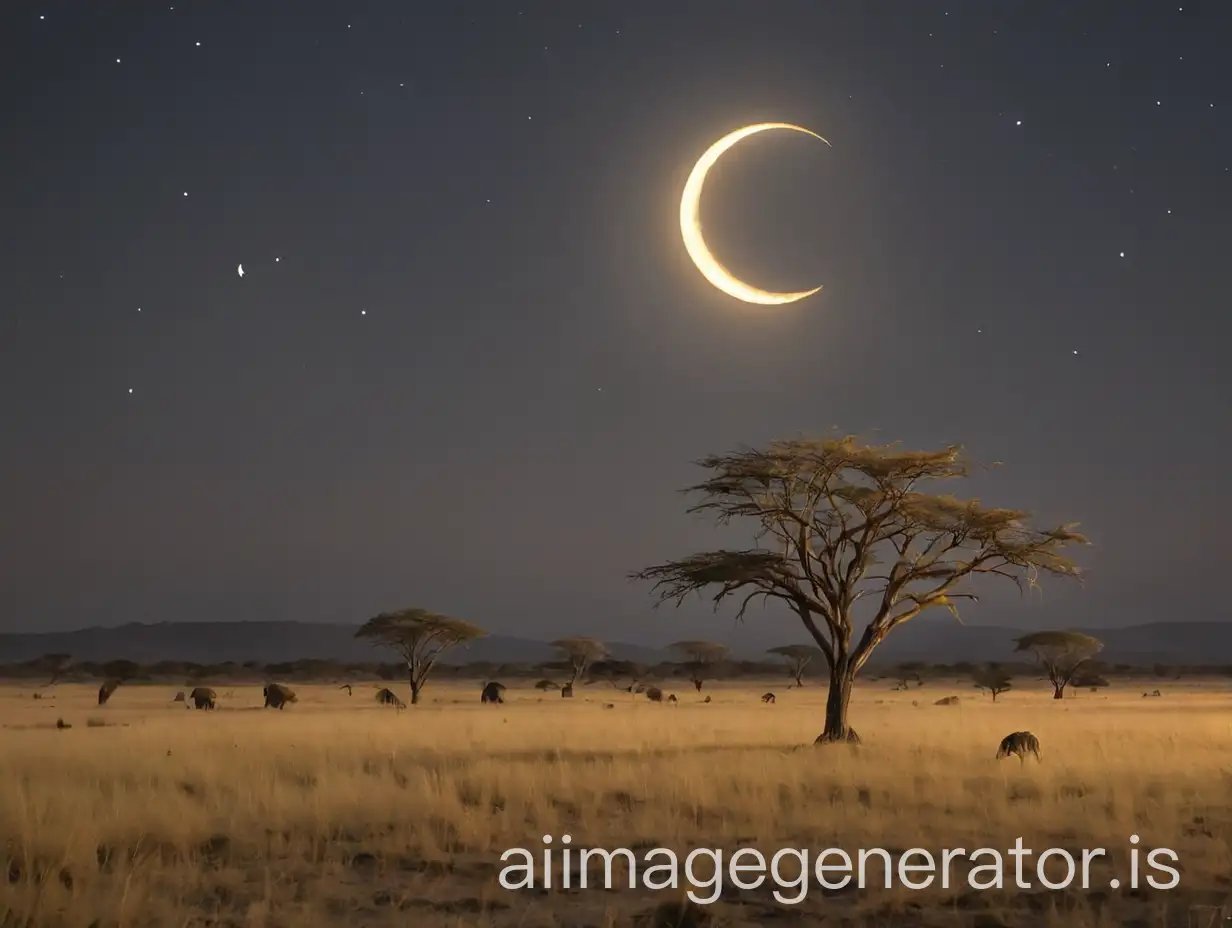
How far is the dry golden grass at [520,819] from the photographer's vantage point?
941 centimetres

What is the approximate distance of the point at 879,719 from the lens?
4169 centimetres

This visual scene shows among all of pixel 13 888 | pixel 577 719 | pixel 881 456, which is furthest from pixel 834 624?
pixel 13 888

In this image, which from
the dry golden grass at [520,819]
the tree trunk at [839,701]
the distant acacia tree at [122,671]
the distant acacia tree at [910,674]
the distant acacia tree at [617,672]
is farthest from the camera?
the distant acacia tree at [910,674]

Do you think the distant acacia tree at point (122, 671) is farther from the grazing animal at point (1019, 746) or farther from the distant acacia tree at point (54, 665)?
the grazing animal at point (1019, 746)

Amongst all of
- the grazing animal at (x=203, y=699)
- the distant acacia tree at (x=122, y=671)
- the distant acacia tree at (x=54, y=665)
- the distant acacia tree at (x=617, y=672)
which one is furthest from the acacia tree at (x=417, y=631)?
the distant acacia tree at (x=54, y=665)

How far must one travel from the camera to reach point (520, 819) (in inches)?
529

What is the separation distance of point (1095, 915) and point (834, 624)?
17420 millimetres

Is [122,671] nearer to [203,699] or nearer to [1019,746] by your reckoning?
[203,699]

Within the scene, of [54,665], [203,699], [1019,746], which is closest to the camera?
[1019,746]

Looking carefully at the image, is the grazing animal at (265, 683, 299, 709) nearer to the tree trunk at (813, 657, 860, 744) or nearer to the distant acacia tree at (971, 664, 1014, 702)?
the tree trunk at (813, 657, 860, 744)

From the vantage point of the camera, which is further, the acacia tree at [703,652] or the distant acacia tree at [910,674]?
the acacia tree at [703,652]

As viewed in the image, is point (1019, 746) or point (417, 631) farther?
point (417, 631)

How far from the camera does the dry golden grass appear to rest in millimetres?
9414

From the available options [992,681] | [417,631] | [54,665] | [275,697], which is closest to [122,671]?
[54,665]
